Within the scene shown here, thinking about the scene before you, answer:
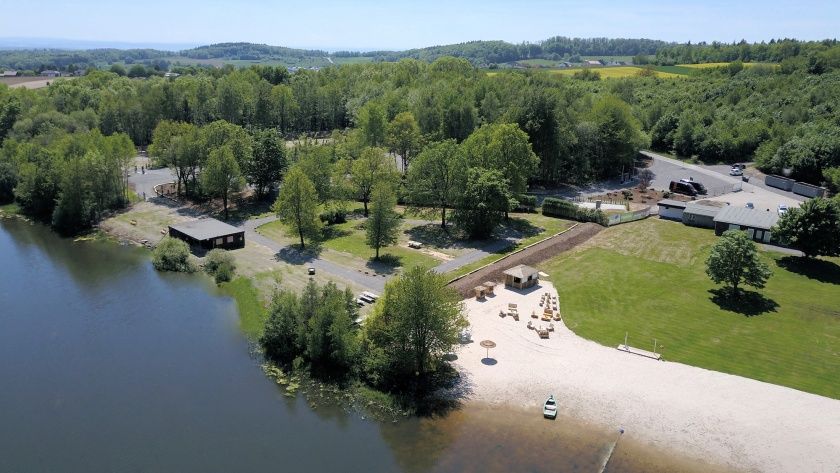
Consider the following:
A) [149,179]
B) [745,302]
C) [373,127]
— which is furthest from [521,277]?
[149,179]

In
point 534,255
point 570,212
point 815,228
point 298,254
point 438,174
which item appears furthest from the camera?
point 570,212

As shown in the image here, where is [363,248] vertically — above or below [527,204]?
below

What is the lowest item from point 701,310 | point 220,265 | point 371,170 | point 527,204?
point 220,265

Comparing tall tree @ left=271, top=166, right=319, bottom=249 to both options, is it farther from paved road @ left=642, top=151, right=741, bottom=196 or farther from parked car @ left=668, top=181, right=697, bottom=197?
paved road @ left=642, top=151, right=741, bottom=196

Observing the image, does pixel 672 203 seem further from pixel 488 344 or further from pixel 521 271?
pixel 488 344

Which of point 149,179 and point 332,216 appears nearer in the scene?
point 332,216

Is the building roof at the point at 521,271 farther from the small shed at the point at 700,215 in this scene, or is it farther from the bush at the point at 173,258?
the bush at the point at 173,258
